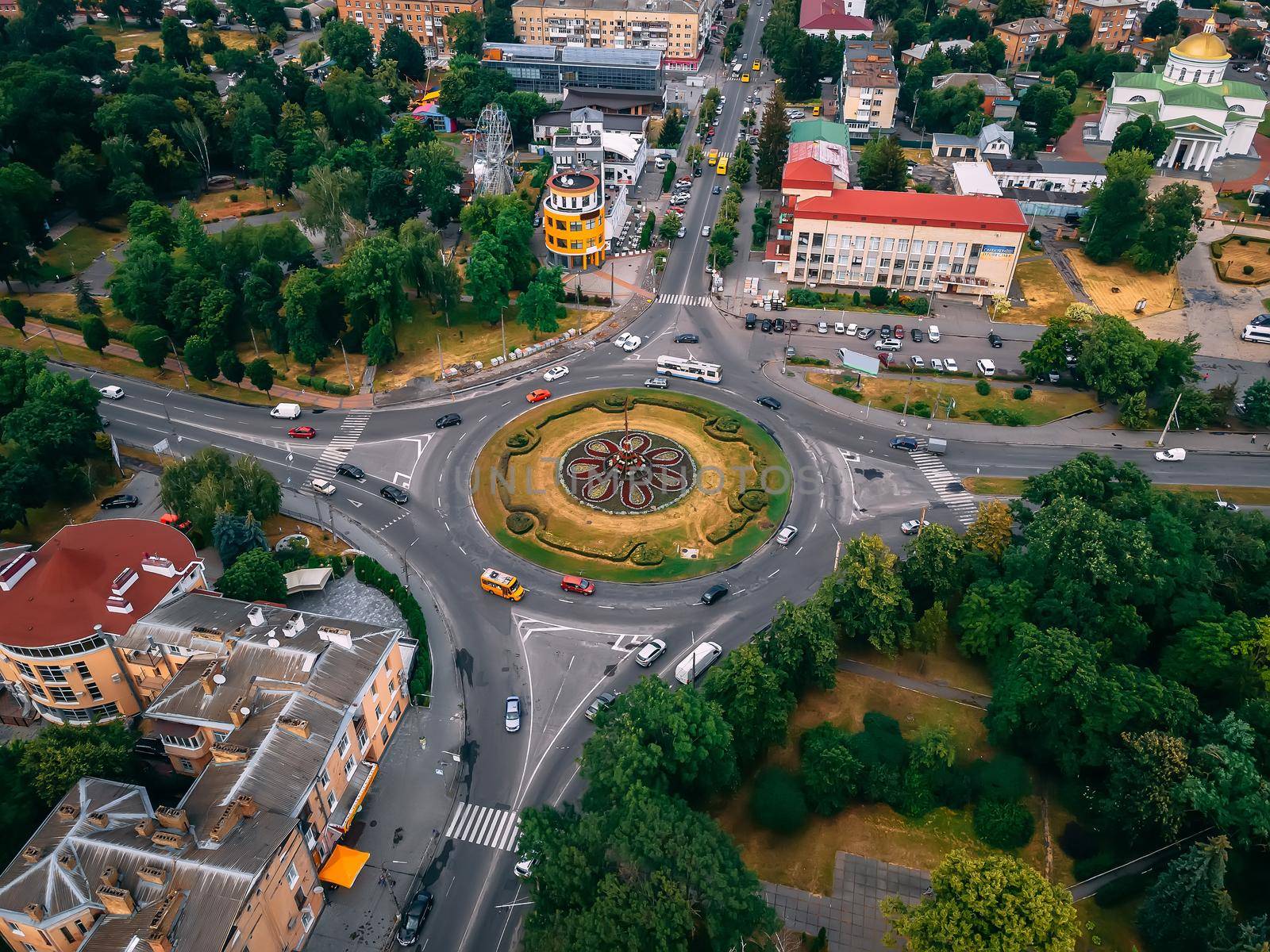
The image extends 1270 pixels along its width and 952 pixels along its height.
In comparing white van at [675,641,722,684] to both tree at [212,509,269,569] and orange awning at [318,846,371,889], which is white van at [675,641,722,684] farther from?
tree at [212,509,269,569]

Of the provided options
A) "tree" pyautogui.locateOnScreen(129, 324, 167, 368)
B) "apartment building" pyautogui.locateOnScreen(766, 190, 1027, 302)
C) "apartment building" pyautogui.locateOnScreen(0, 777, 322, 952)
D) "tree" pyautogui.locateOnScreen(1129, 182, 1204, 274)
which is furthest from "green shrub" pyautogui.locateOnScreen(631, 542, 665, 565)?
"tree" pyautogui.locateOnScreen(1129, 182, 1204, 274)

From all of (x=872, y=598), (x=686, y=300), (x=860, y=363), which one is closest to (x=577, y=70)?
(x=686, y=300)

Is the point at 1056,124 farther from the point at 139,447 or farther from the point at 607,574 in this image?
the point at 139,447

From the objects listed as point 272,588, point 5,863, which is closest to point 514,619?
point 272,588

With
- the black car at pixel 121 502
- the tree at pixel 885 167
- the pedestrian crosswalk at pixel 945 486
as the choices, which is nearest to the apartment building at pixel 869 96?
the tree at pixel 885 167

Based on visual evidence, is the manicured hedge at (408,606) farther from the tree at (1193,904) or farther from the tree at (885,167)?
the tree at (885,167)
